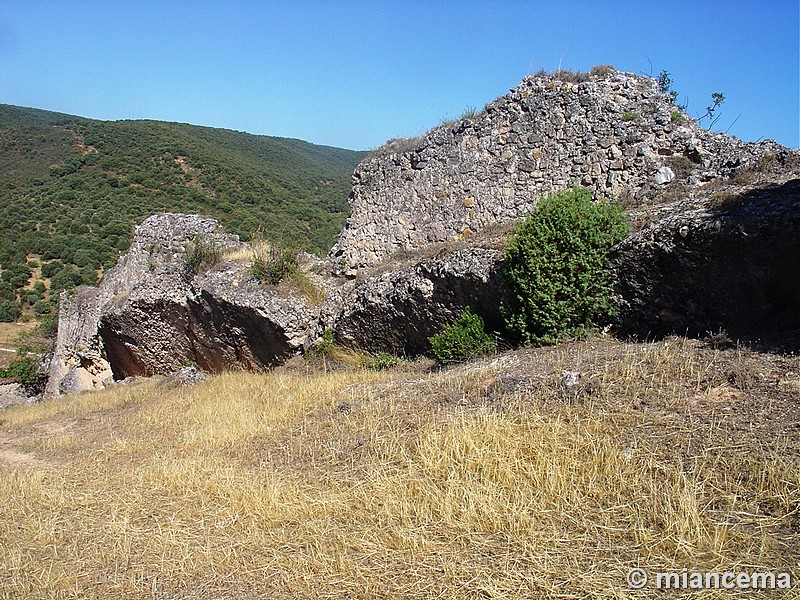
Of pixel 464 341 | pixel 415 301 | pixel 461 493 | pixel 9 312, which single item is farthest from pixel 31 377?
pixel 9 312

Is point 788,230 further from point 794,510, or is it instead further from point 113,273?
point 113,273

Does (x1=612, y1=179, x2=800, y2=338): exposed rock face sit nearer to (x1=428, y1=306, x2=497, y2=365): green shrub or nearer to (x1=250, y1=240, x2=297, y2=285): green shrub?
(x1=428, y1=306, x2=497, y2=365): green shrub

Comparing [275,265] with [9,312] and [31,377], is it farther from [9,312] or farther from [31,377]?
[9,312]

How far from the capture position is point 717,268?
7.52 meters

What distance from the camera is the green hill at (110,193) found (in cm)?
→ 3866

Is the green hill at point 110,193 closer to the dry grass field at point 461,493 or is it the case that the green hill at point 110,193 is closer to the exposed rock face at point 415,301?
the exposed rock face at point 415,301

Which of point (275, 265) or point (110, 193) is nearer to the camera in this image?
point (275, 265)

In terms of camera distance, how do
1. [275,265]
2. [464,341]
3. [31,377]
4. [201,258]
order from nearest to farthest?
[464,341]
[275,265]
[201,258]
[31,377]

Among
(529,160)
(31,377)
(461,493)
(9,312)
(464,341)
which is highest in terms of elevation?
(529,160)

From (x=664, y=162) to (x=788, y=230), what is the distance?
165 inches

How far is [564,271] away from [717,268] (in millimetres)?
1862

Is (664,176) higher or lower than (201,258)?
higher

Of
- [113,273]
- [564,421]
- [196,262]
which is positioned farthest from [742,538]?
[113,273]

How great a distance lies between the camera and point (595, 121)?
11.3m
